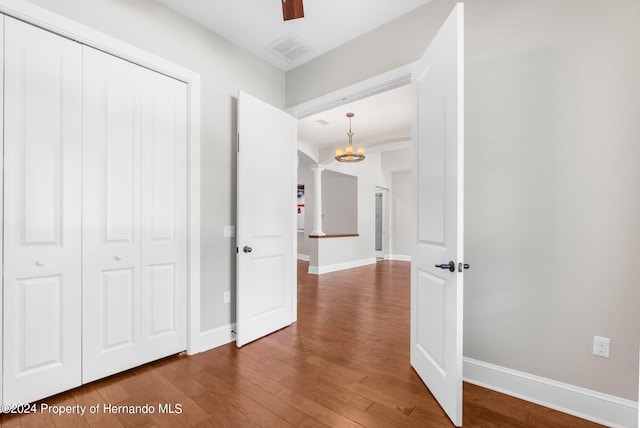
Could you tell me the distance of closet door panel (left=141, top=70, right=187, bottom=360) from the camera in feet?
7.20

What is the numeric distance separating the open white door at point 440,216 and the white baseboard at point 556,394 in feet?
1.33

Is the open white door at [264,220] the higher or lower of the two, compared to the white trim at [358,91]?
lower

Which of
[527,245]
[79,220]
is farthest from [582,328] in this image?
[79,220]

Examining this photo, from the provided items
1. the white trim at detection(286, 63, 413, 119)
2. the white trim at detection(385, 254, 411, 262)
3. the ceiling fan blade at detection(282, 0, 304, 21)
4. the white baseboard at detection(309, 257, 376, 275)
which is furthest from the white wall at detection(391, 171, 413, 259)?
the ceiling fan blade at detection(282, 0, 304, 21)

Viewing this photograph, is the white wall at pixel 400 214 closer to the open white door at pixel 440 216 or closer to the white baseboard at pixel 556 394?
the open white door at pixel 440 216

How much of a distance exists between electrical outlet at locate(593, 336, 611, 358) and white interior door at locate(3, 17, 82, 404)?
3.20 m

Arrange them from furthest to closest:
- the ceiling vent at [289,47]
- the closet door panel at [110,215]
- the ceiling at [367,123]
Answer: the ceiling at [367,123] < the ceiling vent at [289,47] < the closet door panel at [110,215]

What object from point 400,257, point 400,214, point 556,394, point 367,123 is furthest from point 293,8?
point 400,257

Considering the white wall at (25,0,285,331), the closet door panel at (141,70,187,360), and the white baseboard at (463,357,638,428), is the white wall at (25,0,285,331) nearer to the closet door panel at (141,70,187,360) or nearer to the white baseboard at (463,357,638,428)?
the closet door panel at (141,70,187,360)

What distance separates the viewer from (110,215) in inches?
79.3

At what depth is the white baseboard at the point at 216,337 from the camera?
2.48 metres

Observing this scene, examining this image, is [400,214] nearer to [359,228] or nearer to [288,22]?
[359,228]

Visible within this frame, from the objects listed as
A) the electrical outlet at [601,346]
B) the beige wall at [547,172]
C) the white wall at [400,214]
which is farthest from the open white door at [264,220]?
the white wall at [400,214]

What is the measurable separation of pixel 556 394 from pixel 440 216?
1269 mm
